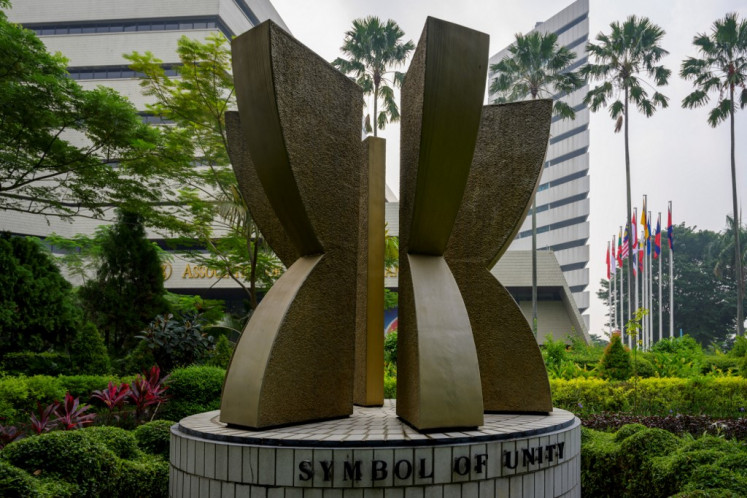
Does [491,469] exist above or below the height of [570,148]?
below

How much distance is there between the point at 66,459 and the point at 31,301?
12.0 meters

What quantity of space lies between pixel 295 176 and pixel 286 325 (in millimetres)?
1377

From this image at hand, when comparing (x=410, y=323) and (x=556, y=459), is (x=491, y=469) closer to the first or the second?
(x=556, y=459)

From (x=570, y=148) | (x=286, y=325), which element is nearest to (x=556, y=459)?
(x=286, y=325)

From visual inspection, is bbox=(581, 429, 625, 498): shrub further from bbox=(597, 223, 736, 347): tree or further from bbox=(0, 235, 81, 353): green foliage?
bbox=(597, 223, 736, 347): tree

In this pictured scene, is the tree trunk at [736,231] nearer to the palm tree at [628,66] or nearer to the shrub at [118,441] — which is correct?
the palm tree at [628,66]

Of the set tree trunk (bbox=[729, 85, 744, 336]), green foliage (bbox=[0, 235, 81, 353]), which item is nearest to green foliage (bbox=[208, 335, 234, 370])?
green foliage (bbox=[0, 235, 81, 353])

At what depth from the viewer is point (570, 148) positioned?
72750 mm

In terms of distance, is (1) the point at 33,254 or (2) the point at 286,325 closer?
(2) the point at 286,325

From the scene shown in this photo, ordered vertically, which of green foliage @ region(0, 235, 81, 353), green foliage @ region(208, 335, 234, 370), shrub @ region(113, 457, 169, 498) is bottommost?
shrub @ region(113, 457, 169, 498)

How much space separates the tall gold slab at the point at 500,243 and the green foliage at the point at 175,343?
26.6 ft

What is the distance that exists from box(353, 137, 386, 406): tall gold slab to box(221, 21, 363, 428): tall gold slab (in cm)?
99

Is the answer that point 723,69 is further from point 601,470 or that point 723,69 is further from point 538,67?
point 601,470

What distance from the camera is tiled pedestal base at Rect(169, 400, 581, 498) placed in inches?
173
